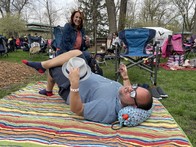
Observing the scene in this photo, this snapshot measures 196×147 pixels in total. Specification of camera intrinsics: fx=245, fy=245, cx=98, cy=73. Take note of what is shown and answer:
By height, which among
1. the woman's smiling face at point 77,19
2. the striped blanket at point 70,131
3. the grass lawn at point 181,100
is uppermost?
the woman's smiling face at point 77,19

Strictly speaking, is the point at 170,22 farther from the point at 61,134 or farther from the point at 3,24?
the point at 61,134

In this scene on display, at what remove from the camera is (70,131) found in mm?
2074

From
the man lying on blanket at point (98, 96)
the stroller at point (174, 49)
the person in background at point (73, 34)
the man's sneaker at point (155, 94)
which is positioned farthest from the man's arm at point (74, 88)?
the stroller at point (174, 49)

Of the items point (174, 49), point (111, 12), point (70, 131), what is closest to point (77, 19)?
point (70, 131)

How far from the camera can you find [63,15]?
32.8 m

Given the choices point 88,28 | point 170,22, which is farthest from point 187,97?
point 170,22

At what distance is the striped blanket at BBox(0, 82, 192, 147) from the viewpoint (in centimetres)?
190

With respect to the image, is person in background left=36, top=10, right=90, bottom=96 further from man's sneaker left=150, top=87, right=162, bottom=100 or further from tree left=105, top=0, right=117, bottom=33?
tree left=105, top=0, right=117, bottom=33

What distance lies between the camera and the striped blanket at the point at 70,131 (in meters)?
1.90

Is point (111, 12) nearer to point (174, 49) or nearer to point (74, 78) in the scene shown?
point (174, 49)

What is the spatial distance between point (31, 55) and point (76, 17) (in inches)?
315

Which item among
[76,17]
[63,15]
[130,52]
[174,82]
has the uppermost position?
[63,15]

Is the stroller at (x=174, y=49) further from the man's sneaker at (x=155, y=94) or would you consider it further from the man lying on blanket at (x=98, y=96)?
the man lying on blanket at (x=98, y=96)

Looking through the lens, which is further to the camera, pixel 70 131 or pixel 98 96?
pixel 98 96
